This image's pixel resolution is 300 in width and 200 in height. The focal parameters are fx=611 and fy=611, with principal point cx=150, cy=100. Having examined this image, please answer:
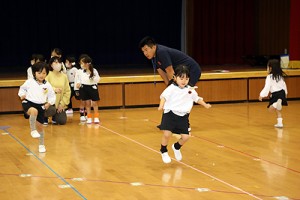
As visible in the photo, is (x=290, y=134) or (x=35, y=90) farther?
(x=290, y=134)

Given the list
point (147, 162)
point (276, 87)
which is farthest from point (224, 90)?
point (147, 162)

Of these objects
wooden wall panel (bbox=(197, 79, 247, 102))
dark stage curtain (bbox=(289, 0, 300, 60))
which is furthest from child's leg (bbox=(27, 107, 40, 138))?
dark stage curtain (bbox=(289, 0, 300, 60))

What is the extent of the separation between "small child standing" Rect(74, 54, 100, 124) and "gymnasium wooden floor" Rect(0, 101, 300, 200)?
0.34 meters

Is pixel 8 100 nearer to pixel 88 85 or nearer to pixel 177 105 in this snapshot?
pixel 88 85

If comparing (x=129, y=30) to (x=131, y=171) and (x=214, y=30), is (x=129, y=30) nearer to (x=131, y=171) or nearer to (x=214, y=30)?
(x=214, y=30)

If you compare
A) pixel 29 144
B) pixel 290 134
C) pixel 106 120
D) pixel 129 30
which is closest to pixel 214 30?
pixel 129 30

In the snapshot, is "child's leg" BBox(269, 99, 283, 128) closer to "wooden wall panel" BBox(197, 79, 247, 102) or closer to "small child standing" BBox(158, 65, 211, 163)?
"small child standing" BBox(158, 65, 211, 163)

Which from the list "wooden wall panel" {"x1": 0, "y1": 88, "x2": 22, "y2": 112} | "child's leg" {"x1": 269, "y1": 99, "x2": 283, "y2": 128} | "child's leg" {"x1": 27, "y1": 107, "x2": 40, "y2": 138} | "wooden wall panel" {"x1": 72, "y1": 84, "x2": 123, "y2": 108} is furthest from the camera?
"wooden wall panel" {"x1": 72, "y1": 84, "x2": 123, "y2": 108}

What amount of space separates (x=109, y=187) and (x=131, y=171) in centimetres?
69

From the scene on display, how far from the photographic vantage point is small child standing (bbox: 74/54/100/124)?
995 cm

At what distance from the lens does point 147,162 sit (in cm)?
696

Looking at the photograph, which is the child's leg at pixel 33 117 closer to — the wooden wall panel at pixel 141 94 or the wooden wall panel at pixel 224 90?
the wooden wall panel at pixel 141 94

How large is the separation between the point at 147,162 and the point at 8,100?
16.7 feet

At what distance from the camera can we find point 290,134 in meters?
8.73
